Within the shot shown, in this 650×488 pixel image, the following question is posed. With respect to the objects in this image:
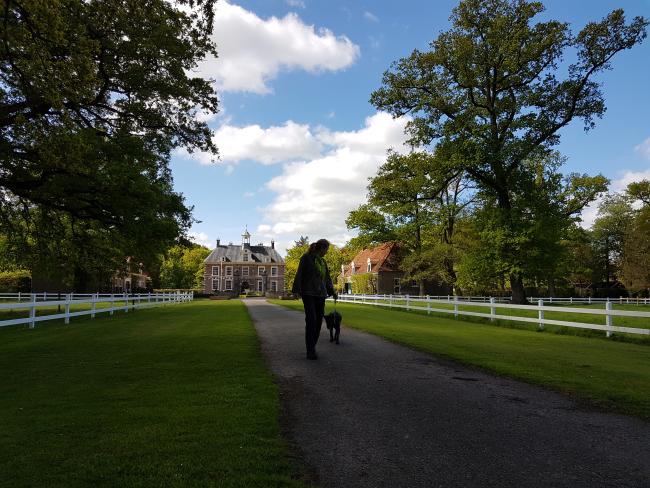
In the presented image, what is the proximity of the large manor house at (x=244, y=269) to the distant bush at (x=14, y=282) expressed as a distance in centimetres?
4161

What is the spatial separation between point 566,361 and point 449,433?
5634mm

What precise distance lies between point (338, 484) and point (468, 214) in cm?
4546

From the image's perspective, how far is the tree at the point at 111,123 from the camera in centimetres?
1124

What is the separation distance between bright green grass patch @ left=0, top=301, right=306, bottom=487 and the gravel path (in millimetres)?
419

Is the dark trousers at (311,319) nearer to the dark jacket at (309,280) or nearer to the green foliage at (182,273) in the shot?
the dark jacket at (309,280)

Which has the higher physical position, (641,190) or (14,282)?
(641,190)

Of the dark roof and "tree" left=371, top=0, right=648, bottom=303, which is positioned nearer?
"tree" left=371, top=0, right=648, bottom=303

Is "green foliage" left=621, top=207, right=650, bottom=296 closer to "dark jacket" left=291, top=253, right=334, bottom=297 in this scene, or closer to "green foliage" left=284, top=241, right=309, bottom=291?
"dark jacket" left=291, top=253, right=334, bottom=297

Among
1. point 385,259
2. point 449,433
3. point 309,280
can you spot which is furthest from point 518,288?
point 385,259

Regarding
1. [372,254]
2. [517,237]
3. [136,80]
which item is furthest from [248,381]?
[372,254]

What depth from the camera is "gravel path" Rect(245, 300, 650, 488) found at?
3350 mm

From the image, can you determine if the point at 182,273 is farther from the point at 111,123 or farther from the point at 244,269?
the point at 111,123

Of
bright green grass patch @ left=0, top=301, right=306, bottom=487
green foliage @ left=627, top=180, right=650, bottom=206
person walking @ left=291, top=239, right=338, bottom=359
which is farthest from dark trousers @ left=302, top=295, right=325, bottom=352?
Answer: green foliage @ left=627, top=180, right=650, bottom=206

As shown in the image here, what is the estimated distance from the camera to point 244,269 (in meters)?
94.1
